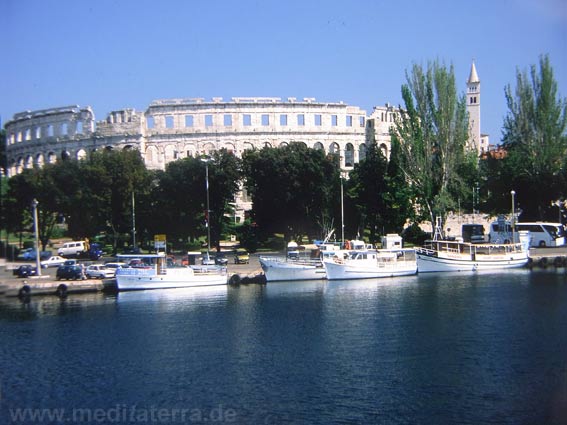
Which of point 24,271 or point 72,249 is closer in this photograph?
point 24,271

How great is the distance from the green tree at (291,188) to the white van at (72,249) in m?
16.5

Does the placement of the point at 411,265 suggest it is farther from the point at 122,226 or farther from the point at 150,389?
the point at 150,389

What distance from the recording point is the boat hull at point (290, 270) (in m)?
50.6

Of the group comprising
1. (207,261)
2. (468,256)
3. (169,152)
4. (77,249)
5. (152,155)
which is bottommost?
(468,256)

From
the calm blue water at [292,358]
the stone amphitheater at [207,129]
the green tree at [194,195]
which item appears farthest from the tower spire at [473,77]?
the calm blue water at [292,358]

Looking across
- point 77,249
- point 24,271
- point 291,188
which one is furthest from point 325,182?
point 24,271

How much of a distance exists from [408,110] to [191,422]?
159 ft

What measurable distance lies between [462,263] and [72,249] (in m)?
35.2

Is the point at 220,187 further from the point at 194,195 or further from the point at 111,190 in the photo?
the point at 111,190

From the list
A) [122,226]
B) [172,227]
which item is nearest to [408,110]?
[172,227]

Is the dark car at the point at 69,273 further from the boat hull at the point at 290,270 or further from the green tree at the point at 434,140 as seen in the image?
the green tree at the point at 434,140

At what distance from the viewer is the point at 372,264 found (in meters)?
53.2

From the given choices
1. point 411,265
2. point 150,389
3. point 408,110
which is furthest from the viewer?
point 408,110

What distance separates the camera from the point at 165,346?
31000 mm
